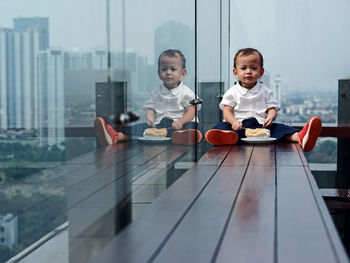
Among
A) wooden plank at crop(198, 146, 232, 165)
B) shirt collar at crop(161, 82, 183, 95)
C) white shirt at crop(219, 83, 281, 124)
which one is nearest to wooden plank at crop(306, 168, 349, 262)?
shirt collar at crop(161, 82, 183, 95)

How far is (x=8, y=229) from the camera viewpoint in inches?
31.8

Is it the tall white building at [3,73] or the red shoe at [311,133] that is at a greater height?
the tall white building at [3,73]

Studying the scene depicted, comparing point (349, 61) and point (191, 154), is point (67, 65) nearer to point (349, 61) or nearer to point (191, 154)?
point (191, 154)

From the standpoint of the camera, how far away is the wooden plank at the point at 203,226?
93 cm

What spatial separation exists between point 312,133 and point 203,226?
5.12ft

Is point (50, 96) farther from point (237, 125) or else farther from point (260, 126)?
point (260, 126)

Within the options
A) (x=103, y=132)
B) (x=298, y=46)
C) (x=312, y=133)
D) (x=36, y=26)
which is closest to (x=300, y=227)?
(x=103, y=132)

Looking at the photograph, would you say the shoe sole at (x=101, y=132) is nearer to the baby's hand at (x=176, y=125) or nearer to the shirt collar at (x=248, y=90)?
→ the baby's hand at (x=176, y=125)

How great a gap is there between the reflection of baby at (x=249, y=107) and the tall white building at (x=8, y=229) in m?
1.91

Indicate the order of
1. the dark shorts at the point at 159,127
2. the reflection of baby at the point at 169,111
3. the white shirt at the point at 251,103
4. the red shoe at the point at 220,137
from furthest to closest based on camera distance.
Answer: the white shirt at the point at 251,103, the red shoe at the point at 220,137, the dark shorts at the point at 159,127, the reflection of baby at the point at 169,111

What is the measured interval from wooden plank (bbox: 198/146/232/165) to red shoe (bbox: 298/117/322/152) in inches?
15.7

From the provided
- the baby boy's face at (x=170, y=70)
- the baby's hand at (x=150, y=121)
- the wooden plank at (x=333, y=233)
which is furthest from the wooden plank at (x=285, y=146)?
the baby's hand at (x=150, y=121)

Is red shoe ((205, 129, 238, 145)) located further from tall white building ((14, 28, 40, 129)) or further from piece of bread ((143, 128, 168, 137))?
tall white building ((14, 28, 40, 129))

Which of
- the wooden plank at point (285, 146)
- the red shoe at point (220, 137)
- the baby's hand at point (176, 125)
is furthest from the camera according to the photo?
the red shoe at point (220, 137)
